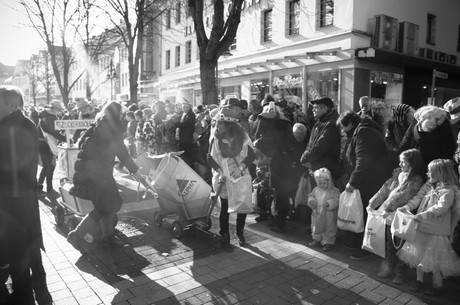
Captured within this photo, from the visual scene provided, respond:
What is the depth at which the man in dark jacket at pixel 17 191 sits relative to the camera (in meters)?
3.31

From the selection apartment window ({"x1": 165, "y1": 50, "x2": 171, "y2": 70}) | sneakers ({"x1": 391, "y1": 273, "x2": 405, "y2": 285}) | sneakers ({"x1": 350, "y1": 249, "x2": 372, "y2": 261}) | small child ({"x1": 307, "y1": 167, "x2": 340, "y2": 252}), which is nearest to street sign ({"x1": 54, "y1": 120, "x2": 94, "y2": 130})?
small child ({"x1": 307, "y1": 167, "x2": 340, "y2": 252})

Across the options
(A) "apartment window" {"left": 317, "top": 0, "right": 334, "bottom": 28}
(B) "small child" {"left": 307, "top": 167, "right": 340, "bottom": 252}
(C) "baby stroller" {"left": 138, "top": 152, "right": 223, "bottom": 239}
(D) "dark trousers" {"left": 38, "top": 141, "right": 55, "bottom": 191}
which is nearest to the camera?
(B) "small child" {"left": 307, "top": 167, "right": 340, "bottom": 252}

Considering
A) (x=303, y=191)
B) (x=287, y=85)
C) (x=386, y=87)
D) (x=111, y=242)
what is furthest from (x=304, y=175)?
(x=386, y=87)

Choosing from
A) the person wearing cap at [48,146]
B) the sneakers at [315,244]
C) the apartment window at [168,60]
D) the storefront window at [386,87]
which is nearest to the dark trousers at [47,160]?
the person wearing cap at [48,146]

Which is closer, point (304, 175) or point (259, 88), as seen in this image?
point (304, 175)

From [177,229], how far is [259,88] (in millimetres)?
14282

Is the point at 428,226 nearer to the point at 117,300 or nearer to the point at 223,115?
the point at 223,115

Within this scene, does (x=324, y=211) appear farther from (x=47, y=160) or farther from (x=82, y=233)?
(x=47, y=160)

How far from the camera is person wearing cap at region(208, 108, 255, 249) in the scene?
516cm

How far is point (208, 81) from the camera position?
1091 cm

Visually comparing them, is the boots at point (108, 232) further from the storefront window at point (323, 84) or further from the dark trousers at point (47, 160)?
the storefront window at point (323, 84)

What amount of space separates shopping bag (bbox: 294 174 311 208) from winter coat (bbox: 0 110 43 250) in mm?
3954

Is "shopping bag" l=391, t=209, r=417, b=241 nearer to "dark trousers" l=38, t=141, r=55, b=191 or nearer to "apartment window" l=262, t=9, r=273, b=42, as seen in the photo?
"dark trousers" l=38, t=141, r=55, b=191

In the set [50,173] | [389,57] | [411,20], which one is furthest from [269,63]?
[50,173]
